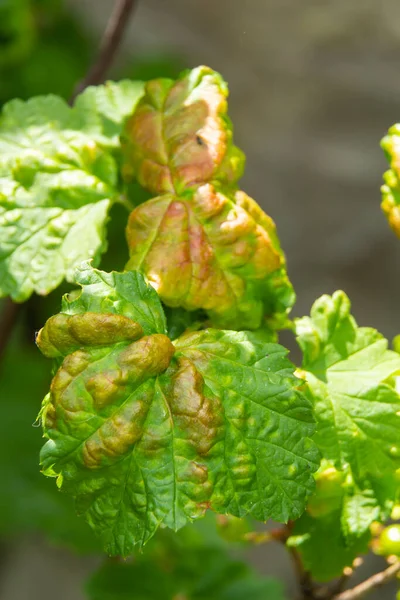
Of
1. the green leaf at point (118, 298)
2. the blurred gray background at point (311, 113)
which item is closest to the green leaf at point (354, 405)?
the green leaf at point (118, 298)

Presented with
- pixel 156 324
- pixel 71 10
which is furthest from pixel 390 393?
pixel 71 10

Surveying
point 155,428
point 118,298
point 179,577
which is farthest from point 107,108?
point 179,577

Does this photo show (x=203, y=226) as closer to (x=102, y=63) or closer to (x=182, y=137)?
(x=182, y=137)

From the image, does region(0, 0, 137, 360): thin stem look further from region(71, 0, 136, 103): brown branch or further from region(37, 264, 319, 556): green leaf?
region(37, 264, 319, 556): green leaf

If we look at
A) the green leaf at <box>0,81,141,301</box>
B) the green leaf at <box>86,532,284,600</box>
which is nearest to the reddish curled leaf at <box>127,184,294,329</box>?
the green leaf at <box>0,81,141,301</box>

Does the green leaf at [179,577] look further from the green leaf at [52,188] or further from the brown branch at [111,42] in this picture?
the brown branch at [111,42]

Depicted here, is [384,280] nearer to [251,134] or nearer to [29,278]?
[251,134]
